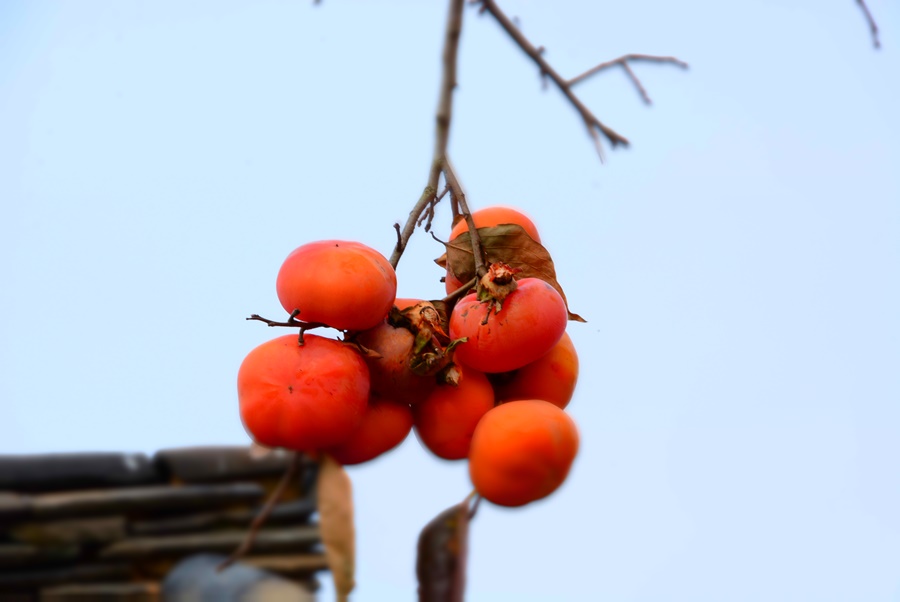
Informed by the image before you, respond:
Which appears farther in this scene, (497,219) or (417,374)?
(497,219)

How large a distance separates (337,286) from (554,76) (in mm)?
429

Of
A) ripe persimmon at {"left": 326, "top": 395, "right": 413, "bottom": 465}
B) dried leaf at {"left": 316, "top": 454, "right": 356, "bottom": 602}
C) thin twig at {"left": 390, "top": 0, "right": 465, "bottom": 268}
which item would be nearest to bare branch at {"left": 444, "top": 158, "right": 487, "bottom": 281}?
thin twig at {"left": 390, "top": 0, "right": 465, "bottom": 268}

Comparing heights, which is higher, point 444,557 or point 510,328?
point 510,328

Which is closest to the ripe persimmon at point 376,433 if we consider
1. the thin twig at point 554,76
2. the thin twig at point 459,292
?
the thin twig at point 459,292

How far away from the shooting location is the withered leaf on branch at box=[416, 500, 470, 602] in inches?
26.6

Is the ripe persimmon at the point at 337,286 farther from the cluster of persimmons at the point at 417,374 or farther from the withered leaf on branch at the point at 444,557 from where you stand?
the withered leaf on branch at the point at 444,557

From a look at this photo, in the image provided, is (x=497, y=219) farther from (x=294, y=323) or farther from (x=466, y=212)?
(x=294, y=323)

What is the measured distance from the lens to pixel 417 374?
72 centimetres

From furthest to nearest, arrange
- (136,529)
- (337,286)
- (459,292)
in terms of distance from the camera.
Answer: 1. (459,292)
2. (337,286)
3. (136,529)

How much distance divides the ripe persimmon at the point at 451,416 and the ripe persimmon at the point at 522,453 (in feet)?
0.09

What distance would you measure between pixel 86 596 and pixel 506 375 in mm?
363

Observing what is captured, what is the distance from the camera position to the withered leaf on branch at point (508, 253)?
830 millimetres

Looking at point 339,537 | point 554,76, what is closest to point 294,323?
point 339,537

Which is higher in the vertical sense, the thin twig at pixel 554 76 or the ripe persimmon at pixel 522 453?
the thin twig at pixel 554 76
